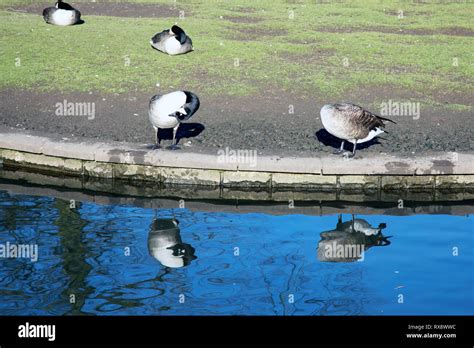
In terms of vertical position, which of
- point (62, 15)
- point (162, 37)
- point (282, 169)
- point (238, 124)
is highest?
point (62, 15)

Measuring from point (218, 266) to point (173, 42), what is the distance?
8.12 meters

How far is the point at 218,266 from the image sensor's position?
780 cm

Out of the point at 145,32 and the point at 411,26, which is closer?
the point at 145,32

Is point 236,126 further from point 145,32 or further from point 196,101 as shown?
point 145,32

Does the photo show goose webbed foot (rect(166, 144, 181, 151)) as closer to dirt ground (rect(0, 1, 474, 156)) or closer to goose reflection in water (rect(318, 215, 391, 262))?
dirt ground (rect(0, 1, 474, 156))

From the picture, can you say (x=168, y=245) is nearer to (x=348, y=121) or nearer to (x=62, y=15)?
(x=348, y=121)

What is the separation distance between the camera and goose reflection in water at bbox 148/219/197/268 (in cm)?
795

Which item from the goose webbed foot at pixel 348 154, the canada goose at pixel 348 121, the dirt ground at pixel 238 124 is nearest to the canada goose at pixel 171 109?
the dirt ground at pixel 238 124

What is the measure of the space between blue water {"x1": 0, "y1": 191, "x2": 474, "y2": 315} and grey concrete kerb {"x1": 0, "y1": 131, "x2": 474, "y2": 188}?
673 mm

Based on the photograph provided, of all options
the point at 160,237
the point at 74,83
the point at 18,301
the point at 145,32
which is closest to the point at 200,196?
the point at 160,237

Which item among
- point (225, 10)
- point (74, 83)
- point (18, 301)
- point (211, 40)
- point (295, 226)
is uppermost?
point (225, 10)

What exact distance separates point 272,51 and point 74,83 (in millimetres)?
4048

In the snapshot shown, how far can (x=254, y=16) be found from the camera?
2009 centimetres

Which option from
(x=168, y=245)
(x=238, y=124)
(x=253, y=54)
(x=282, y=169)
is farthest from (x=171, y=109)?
(x=253, y=54)
